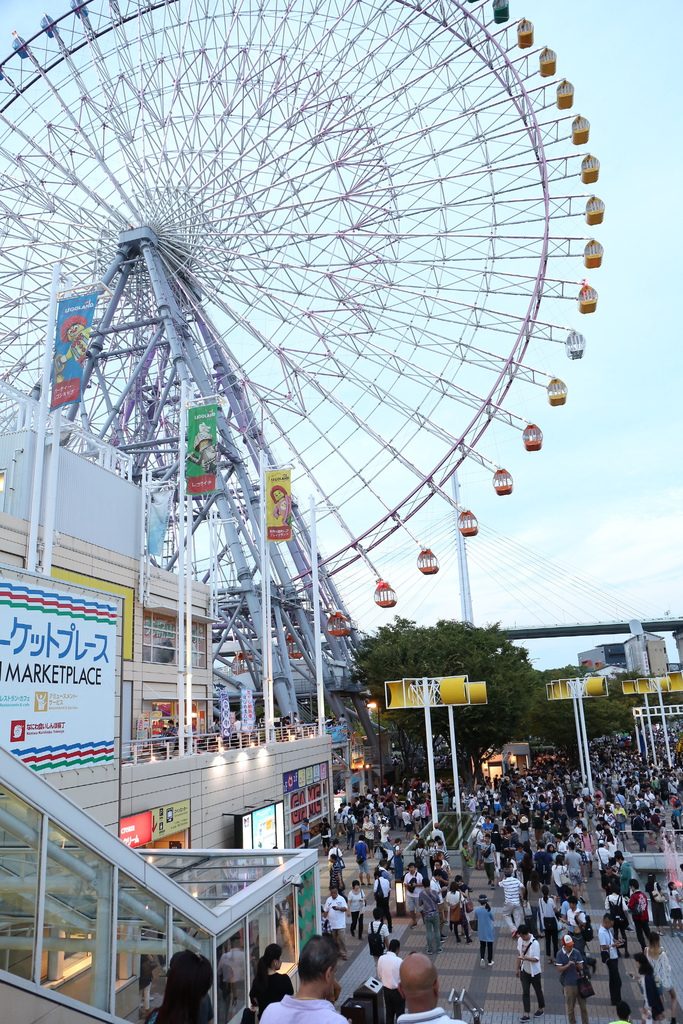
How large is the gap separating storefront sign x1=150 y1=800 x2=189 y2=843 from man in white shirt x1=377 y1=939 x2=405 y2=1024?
29.5 feet

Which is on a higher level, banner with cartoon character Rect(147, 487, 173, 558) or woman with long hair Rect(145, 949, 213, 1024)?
banner with cartoon character Rect(147, 487, 173, 558)

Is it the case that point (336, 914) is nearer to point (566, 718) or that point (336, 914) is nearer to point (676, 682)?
point (676, 682)

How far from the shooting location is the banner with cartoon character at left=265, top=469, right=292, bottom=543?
1036 inches

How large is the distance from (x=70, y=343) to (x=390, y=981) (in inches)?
546

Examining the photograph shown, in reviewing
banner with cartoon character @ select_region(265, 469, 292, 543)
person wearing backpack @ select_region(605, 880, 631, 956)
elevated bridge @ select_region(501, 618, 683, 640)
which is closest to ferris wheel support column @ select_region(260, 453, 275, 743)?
banner with cartoon character @ select_region(265, 469, 292, 543)

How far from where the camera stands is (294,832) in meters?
27.3

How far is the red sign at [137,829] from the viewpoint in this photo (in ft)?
53.3

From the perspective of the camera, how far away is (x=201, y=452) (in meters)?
22.4

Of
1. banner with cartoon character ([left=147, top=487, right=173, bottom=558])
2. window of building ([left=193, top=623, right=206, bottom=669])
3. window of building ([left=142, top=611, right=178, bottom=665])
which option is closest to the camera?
window of building ([left=142, top=611, right=178, bottom=665])

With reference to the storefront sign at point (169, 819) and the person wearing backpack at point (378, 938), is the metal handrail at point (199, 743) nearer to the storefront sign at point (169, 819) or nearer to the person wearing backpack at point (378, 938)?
the storefront sign at point (169, 819)

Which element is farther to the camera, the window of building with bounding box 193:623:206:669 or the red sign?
the window of building with bounding box 193:623:206:669

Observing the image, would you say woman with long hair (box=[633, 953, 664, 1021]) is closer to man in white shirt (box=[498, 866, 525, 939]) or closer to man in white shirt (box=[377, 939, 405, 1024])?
man in white shirt (box=[377, 939, 405, 1024])

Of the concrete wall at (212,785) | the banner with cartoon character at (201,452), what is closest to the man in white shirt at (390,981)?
the concrete wall at (212,785)

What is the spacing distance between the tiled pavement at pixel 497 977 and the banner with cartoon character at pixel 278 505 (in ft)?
42.9
